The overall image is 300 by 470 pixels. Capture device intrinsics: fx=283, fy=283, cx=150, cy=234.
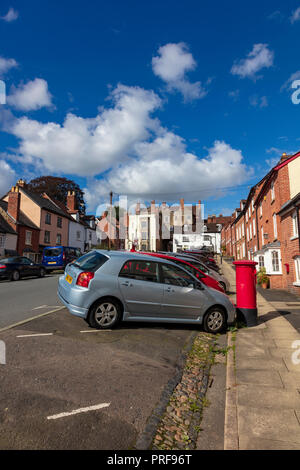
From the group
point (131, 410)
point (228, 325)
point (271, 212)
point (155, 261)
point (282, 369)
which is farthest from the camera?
point (271, 212)

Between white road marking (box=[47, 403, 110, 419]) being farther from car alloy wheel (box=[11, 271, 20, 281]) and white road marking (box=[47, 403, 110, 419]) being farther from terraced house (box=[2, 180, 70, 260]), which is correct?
terraced house (box=[2, 180, 70, 260])

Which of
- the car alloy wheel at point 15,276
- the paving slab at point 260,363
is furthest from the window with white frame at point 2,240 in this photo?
the paving slab at point 260,363

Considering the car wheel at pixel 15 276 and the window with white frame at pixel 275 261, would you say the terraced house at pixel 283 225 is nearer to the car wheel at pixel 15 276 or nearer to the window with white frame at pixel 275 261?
the window with white frame at pixel 275 261

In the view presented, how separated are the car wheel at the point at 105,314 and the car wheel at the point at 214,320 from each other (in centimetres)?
222

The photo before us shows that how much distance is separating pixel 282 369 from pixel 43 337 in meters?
4.27

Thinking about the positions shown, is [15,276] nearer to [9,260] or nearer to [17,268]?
[17,268]

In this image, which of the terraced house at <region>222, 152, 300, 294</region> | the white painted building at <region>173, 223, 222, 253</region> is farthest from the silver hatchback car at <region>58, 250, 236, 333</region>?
the white painted building at <region>173, 223, 222, 253</region>

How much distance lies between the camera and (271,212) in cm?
1920

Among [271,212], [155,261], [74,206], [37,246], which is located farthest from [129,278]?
[74,206]

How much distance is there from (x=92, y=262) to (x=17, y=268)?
45.1 ft

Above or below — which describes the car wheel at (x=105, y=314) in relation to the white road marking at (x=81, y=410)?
above

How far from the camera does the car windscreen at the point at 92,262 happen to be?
245 inches

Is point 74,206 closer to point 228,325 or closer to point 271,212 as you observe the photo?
point 271,212

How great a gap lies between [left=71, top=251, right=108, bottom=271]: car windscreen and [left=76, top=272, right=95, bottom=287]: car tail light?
0.18 metres
